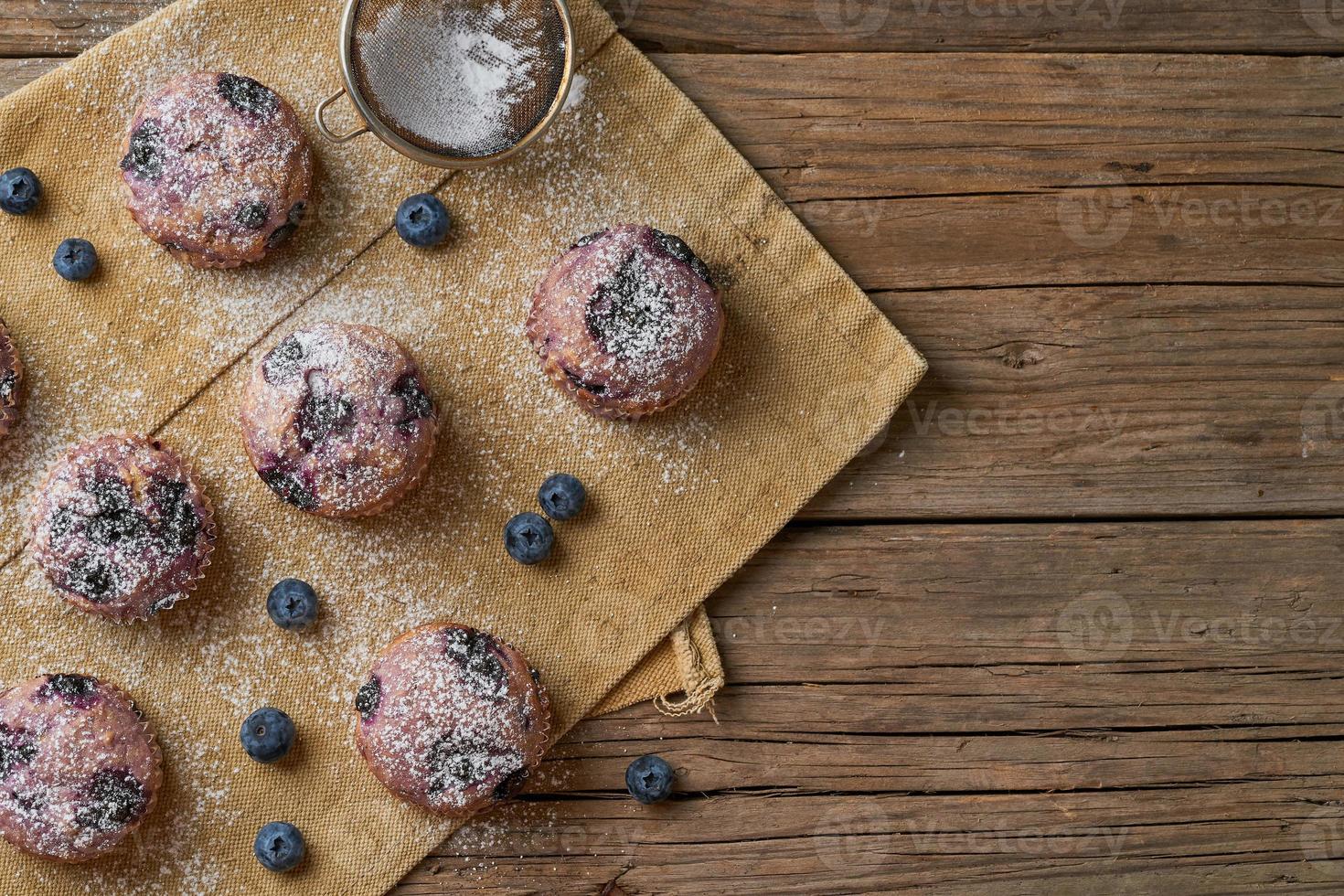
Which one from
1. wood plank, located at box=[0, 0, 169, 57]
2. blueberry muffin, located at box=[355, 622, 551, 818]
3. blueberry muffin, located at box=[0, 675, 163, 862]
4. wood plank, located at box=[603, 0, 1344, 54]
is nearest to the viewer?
blueberry muffin, located at box=[0, 675, 163, 862]

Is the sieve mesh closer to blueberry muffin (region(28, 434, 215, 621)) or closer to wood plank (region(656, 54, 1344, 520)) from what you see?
wood plank (region(656, 54, 1344, 520))

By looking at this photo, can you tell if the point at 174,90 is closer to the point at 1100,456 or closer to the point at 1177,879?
the point at 1100,456

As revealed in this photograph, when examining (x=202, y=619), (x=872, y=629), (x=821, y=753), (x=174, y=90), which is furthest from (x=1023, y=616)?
(x=174, y=90)

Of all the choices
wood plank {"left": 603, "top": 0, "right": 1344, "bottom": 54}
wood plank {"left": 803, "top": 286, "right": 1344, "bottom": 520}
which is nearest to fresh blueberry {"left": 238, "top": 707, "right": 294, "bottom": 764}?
wood plank {"left": 803, "top": 286, "right": 1344, "bottom": 520}

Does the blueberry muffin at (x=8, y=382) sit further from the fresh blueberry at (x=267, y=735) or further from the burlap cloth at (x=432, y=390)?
the fresh blueberry at (x=267, y=735)

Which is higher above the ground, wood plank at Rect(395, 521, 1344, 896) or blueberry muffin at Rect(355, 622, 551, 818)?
blueberry muffin at Rect(355, 622, 551, 818)
